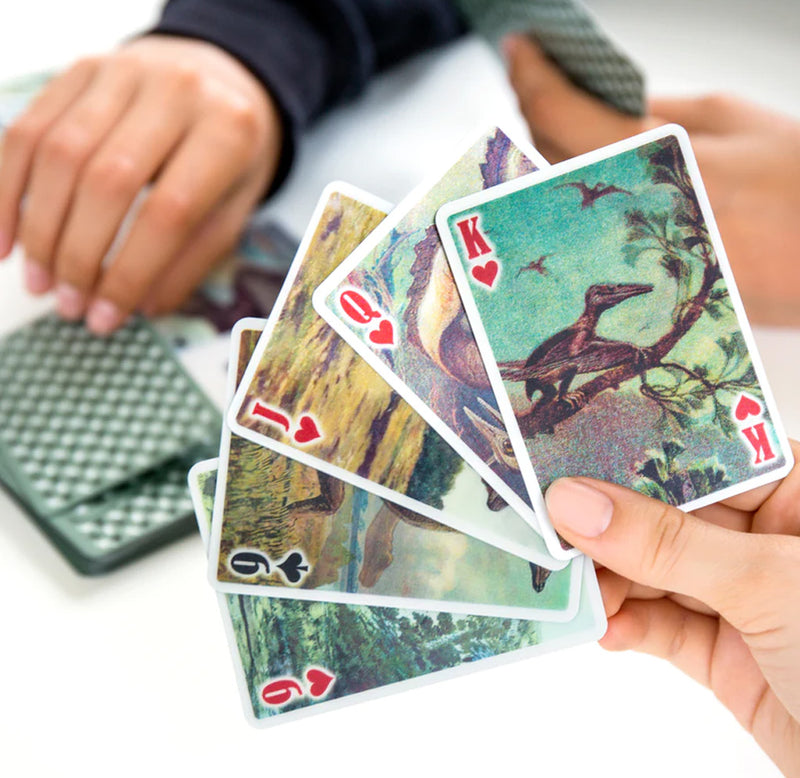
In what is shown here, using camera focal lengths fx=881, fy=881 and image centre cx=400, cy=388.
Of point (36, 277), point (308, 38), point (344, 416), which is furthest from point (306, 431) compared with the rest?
point (308, 38)

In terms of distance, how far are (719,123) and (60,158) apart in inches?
32.0

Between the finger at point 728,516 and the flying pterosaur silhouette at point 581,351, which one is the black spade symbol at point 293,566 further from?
the finger at point 728,516


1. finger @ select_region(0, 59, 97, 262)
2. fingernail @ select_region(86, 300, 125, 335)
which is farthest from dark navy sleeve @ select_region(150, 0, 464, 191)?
fingernail @ select_region(86, 300, 125, 335)

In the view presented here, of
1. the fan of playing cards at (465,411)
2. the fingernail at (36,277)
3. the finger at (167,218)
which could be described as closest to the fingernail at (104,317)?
the finger at (167,218)

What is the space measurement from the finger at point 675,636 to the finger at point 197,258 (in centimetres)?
62

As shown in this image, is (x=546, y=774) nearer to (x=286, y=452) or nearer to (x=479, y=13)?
(x=286, y=452)

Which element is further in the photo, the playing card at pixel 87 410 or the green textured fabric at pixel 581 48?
the green textured fabric at pixel 581 48

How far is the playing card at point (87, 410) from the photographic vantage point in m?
0.88

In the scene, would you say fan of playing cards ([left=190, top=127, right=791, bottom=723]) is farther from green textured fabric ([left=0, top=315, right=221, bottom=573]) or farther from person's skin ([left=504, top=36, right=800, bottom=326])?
person's skin ([left=504, top=36, right=800, bottom=326])

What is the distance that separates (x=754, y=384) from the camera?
625 mm

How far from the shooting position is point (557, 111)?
1.13 metres

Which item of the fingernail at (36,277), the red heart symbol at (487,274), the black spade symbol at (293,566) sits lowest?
the fingernail at (36,277)

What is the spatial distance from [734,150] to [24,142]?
0.84 meters

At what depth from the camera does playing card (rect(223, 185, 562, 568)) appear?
0.57 meters
